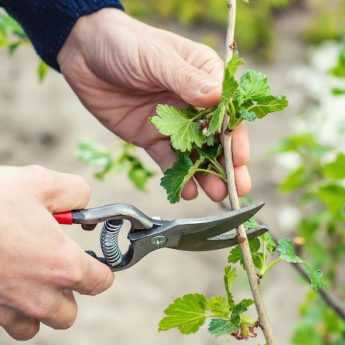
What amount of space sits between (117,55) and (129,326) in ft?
4.58

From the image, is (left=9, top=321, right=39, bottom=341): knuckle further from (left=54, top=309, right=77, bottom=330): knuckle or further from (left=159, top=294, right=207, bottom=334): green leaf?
(left=159, top=294, right=207, bottom=334): green leaf

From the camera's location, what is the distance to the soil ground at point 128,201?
2566mm

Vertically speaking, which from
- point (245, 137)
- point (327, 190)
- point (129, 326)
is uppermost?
point (245, 137)

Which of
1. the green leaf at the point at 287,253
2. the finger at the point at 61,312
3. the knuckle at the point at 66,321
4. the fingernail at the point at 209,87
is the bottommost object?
the knuckle at the point at 66,321

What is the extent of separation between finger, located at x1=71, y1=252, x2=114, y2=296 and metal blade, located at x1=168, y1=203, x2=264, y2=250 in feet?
0.34

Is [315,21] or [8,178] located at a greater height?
[8,178]

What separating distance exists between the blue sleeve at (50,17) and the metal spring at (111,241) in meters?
0.49

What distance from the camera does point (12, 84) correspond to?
3.78 m

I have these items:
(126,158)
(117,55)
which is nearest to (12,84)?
(126,158)

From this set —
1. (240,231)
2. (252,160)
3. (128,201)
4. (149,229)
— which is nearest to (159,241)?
(149,229)

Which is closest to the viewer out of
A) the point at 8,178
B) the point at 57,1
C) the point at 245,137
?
the point at 8,178

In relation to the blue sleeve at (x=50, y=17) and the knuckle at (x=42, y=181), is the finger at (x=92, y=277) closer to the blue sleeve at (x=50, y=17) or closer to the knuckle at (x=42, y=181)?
the knuckle at (x=42, y=181)

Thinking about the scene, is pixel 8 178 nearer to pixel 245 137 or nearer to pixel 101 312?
pixel 245 137

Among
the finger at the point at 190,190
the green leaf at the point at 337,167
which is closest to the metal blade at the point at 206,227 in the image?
the finger at the point at 190,190
